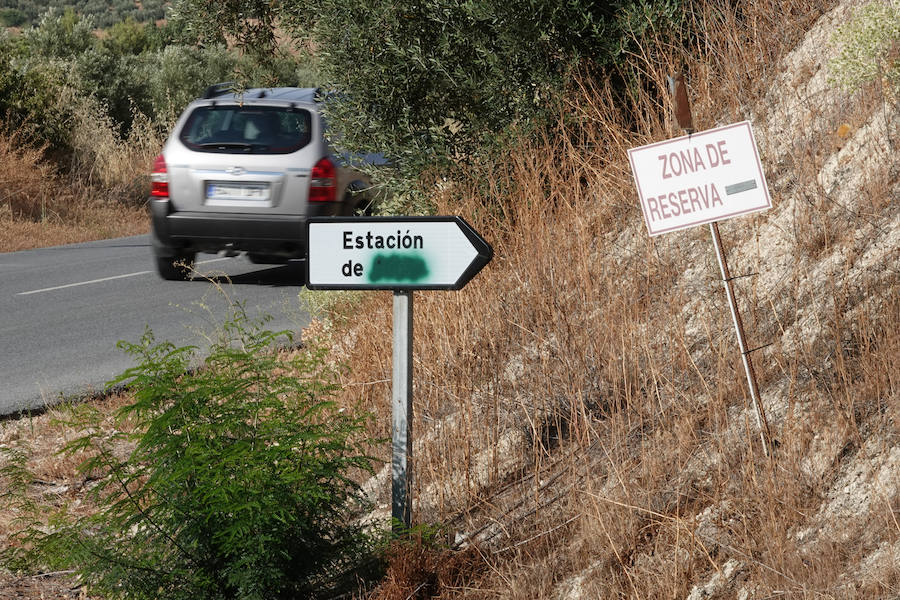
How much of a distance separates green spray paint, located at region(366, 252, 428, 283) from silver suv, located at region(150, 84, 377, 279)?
612 centimetres

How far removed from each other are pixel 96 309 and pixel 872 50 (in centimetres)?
720

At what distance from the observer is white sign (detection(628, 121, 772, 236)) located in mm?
3326

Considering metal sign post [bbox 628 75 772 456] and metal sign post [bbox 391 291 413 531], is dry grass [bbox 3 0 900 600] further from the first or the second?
metal sign post [bbox 628 75 772 456]

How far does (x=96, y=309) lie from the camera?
30.5 ft

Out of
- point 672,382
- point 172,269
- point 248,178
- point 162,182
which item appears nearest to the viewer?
point 672,382

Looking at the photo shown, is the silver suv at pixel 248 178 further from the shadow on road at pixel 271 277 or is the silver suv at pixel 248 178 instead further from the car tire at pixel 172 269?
the shadow on road at pixel 271 277

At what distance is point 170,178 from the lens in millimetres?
9766

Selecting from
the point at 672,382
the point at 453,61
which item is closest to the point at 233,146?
the point at 453,61

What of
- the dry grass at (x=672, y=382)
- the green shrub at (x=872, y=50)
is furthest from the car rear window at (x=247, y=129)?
the green shrub at (x=872, y=50)

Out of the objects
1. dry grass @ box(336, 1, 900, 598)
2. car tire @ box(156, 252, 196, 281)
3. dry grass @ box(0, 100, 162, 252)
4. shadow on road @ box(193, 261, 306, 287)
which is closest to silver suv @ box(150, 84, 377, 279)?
car tire @ box(156, 252, 196, 281)

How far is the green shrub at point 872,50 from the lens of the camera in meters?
5.00

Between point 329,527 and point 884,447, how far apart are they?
1.86 m

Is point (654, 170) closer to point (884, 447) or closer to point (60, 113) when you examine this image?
point (884, 447)

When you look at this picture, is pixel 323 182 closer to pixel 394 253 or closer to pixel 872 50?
pixel 872 50
